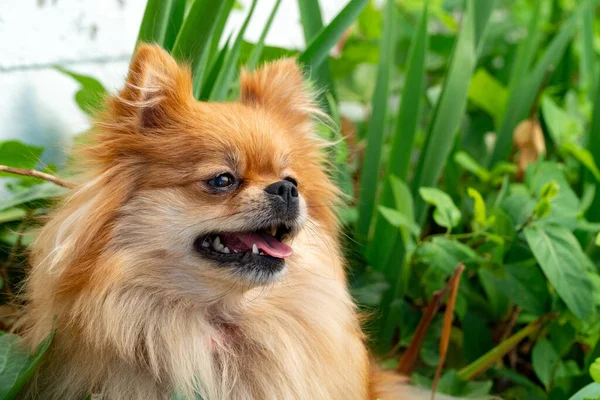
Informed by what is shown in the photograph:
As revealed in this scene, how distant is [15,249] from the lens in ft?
5.63

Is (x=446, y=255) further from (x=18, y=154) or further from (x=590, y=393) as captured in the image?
(x=18, y=154)

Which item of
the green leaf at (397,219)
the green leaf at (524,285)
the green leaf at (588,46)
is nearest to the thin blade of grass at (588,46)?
the green leaf at (588,46)

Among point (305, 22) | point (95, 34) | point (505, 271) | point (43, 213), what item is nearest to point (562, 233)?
point (505, 271)

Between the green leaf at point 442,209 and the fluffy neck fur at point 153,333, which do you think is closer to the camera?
the fluffy neck fur at point 153,333

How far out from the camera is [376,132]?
227 cm

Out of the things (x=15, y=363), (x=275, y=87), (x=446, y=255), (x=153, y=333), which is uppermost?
(x=275, y=87)

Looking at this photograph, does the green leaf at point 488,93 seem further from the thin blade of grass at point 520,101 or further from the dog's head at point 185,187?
the dog's head at point 185,187

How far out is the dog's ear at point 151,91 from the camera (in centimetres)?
140

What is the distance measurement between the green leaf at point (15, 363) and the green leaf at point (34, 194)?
319 mm

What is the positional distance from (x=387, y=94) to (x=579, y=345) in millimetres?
966

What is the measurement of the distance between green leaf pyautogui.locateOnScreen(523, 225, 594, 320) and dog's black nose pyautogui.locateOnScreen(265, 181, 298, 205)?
0.72 meters

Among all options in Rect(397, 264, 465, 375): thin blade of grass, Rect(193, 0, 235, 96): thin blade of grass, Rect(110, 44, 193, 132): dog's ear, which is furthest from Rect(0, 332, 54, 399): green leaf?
Rect(397, 264, 465, 375): thin blade of grass

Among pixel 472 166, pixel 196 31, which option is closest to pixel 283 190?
pixel 196 31

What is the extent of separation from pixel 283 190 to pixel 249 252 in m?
0.15
